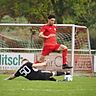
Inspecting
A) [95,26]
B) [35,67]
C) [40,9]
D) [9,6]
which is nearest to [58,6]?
[40,9]

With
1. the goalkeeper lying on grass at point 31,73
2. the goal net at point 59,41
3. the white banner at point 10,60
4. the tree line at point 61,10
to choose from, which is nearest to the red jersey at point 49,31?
the goalkeeper lying on grass at point 31,73

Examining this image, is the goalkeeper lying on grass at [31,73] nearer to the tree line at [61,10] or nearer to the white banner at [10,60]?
the white banner at [10,60]

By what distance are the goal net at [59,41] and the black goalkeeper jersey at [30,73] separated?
221 inches

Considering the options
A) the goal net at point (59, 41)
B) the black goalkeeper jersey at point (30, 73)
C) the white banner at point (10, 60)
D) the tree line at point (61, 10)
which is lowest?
the black goalkeeper jersey at point (30, 73)

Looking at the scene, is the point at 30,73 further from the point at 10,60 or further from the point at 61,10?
the point at 61,10

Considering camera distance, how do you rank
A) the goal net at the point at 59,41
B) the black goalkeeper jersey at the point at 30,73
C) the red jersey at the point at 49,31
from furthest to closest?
the goal net at the point at 59,41 → the red jersey at the point at 49,31 → the black goalkeeper jersey at the point at 30,73

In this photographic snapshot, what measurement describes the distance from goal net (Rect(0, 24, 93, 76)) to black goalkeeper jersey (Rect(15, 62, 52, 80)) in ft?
18.4

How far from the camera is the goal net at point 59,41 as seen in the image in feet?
73.3

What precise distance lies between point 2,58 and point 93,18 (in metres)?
28.2

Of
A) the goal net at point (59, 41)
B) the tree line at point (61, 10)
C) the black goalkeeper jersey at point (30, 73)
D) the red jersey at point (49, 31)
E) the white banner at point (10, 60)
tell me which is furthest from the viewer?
the tree line at point (61, 10)

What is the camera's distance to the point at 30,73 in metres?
15.9

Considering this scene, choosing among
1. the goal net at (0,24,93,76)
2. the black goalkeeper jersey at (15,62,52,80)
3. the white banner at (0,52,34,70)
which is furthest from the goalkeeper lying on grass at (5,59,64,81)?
the white banner at (0,52,34,70)

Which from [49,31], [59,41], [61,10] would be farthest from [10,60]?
[61,10]

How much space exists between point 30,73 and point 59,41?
748 cm
